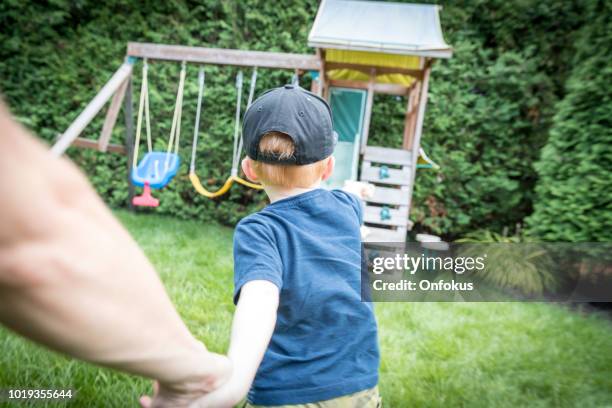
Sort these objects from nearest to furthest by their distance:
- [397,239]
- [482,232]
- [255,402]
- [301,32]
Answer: [255,402], [397,239], [482,232], [301,32]

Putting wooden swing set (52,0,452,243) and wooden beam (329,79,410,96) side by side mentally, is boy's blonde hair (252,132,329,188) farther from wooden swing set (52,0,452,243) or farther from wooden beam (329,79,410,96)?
wooden beam (329,79,410,96)

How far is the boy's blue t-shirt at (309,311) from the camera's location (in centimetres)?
100

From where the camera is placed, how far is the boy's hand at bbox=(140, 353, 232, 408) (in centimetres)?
53

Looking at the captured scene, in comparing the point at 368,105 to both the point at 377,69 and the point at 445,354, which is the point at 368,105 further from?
the point at 445,354

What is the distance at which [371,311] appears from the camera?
1122 mm

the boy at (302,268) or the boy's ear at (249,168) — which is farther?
the boy's ear at (249,168)

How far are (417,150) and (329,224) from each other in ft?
12.2

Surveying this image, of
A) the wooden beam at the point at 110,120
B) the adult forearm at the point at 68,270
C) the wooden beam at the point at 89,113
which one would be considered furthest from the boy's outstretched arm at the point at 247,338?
the wooden beam at the point at 110,120

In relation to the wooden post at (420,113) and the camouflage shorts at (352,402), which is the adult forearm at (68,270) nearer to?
the camouflage shorts at (352,402)

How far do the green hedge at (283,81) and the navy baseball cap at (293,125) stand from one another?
4.49 metres

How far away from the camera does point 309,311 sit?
3.34 ft

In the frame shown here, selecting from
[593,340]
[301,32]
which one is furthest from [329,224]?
[301,32]

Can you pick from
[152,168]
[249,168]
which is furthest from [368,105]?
[249,168]

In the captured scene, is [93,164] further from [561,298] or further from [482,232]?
[561,298]
